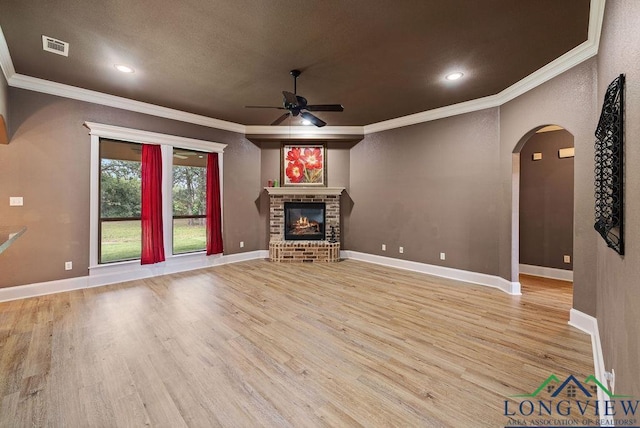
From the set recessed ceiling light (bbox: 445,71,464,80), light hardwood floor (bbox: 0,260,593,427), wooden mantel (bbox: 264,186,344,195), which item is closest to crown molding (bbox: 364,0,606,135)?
recessed ceiling light (bbox: 445,71,464,80)

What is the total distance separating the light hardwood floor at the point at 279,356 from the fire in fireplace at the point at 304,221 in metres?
2.31

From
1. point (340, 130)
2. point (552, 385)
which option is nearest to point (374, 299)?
point (552, 385)

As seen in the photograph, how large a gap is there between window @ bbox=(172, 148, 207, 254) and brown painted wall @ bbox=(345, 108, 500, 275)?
3.25 metres

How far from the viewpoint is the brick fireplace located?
229 inches

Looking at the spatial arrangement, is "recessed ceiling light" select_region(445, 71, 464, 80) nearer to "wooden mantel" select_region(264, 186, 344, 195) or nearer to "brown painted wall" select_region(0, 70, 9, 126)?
"wooden mantel" select_region(264, 186, 344, 195)

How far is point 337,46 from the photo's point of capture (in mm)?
A: 2820

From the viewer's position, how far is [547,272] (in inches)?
187

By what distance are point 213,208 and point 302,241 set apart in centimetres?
202

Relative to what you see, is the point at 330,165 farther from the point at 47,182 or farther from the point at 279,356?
the point at 47,182

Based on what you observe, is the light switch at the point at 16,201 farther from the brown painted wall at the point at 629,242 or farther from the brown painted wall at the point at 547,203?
the brown painted wall at the point at 547,203

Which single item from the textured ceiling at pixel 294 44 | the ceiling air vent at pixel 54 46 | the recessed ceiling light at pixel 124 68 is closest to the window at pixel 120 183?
the textured ceiling at pixel 294 44

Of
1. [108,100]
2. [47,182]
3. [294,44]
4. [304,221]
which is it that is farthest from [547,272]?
[47,182]

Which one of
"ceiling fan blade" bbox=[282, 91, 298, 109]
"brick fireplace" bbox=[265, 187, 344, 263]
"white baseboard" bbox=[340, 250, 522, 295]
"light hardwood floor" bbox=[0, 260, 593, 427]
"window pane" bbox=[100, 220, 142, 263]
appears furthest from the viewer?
"window pane" bbox=[100, 220, 142, 263]
